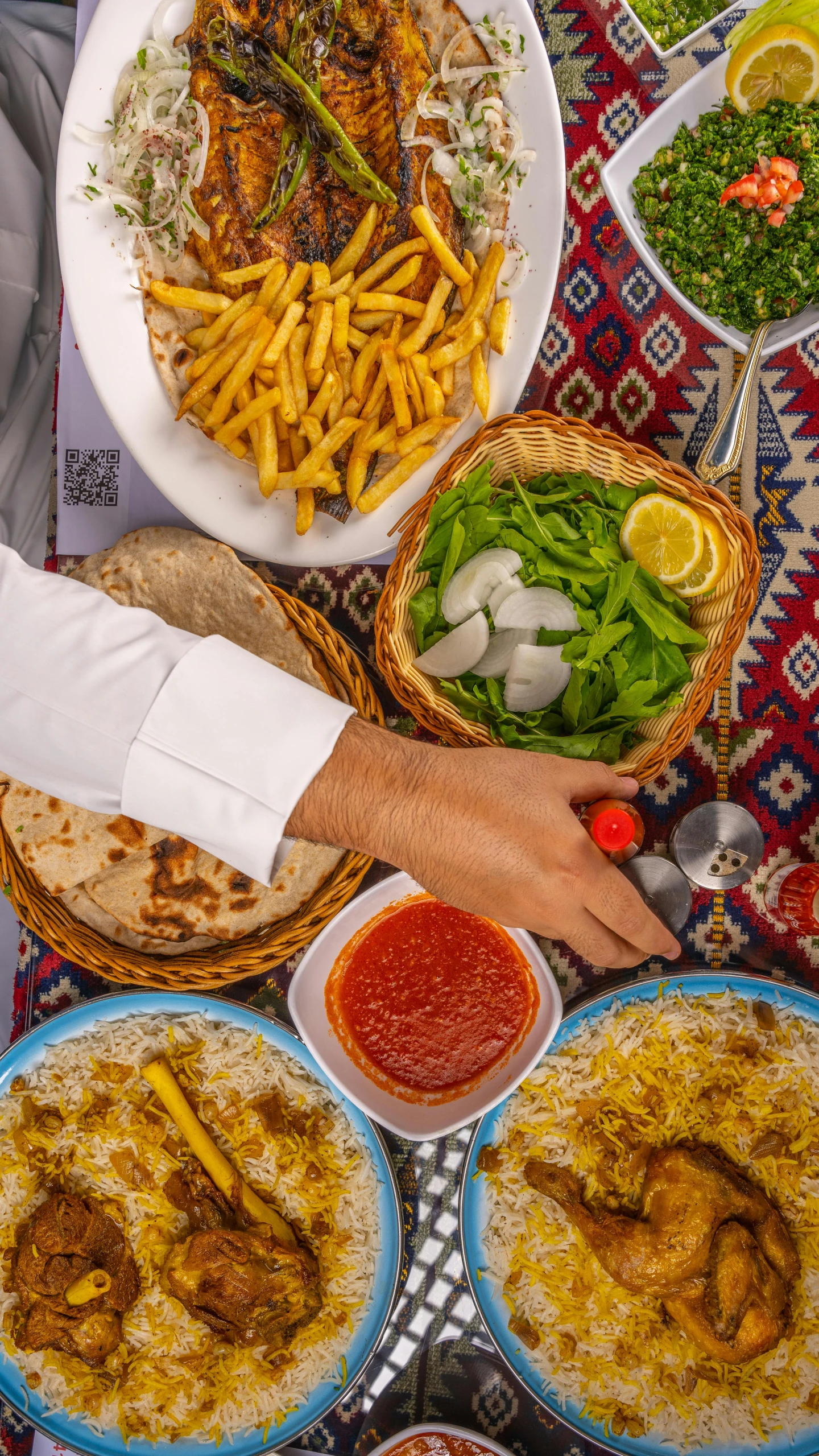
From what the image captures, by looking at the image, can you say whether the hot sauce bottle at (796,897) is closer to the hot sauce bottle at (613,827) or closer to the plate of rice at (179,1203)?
the hot sauce bottle at (613,827)

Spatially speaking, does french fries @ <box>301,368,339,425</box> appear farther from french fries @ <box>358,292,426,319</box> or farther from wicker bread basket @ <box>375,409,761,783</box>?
wicker bread basket @ <box>375,409,761,783</box>

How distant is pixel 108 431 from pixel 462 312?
104cm

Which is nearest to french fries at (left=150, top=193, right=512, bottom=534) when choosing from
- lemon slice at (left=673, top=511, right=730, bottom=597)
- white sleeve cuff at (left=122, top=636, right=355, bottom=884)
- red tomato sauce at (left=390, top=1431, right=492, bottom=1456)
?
lemon slice at (left=673, top=511, right=730, bottom=597)

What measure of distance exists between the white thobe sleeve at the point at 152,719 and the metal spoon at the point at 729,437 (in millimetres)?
1261

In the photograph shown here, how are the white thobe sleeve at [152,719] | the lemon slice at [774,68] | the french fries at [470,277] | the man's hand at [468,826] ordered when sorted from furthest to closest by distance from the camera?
the french fries at [470,277] → the lemon slice at [774,68] → the man's hand at [468,826] → the white thobe sleeve at [152,719]

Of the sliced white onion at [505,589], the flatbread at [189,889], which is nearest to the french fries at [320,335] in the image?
the sliced white onion at [505,589]

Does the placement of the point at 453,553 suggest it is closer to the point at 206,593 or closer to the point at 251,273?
the point at 206,593

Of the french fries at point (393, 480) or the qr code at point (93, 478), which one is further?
the qr code at point (93, 478)

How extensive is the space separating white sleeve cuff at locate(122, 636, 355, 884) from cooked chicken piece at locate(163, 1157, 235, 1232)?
1.28m

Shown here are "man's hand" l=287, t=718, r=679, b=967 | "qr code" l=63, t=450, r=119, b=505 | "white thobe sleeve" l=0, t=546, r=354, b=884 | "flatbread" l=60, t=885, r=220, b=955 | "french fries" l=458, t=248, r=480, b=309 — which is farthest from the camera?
"qr code" l=63, t=450, r=119, b=505

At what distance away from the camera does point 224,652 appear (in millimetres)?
1590

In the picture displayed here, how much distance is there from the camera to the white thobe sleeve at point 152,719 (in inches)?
60.6

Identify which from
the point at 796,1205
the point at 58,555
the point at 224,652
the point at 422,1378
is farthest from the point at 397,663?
the point at 422,1378

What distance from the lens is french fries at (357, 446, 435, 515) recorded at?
209cm
